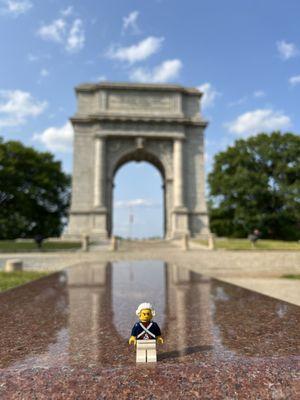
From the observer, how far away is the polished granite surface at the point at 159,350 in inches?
118

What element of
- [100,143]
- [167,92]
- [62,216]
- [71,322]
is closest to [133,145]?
[100,143]

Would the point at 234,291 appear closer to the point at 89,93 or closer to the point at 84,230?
the point at 84,230

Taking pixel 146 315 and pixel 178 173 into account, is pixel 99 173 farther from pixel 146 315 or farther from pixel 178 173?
pixel 146 315

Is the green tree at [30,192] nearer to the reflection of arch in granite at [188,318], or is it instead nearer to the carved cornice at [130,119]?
the carved cornice at [130,119]

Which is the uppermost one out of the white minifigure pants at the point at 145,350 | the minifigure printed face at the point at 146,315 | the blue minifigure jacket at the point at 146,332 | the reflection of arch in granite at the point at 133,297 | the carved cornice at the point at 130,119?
the carved cornice at the point at 130,119

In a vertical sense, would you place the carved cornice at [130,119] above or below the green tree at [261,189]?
above

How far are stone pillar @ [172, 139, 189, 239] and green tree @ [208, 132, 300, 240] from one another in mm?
8051

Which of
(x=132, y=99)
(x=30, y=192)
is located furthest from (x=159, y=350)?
(x=30, y=192)

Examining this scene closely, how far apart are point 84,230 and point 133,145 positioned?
12045 millimetres

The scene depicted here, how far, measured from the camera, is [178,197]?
3938cm

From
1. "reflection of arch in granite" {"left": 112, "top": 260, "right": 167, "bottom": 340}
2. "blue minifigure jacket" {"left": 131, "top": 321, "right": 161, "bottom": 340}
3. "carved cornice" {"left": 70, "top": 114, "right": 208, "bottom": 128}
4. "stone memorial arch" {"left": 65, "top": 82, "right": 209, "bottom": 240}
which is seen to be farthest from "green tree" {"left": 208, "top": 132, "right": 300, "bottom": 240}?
"blue minifigure jacket" {"left": 131, "top": 321, "right": 161, "bottom": 340}

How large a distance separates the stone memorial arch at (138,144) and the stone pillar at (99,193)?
0.39 feet

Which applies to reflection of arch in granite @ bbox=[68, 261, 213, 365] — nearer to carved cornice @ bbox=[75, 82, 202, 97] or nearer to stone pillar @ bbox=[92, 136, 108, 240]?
stone pillar @ bbox=[92, 136, 108, 240]

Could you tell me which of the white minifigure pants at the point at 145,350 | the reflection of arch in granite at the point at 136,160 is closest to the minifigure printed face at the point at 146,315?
the white minifigure pants at the point at 145,350
